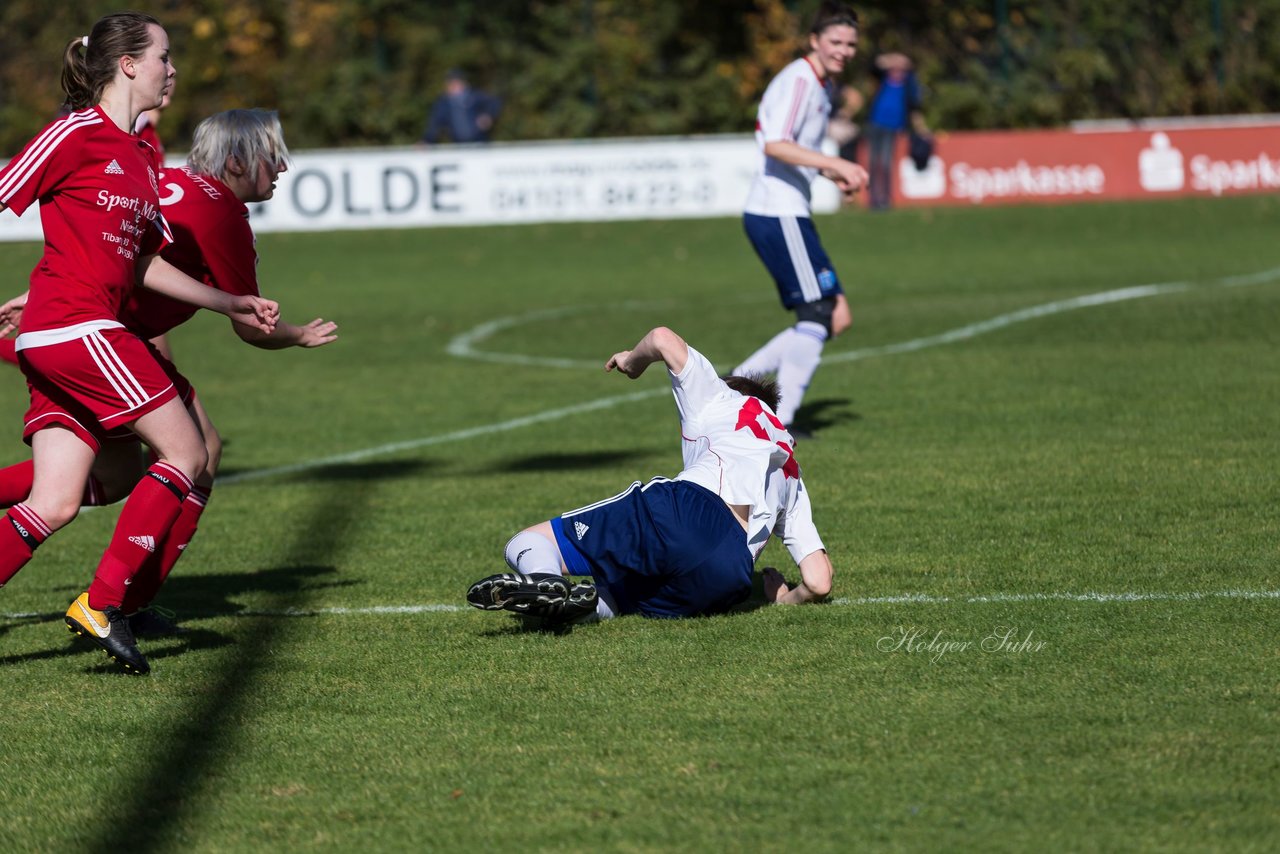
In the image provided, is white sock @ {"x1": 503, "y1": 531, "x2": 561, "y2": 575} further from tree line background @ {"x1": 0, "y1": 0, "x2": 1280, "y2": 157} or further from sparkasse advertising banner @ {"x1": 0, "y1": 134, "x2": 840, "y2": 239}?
tree line background @ {"x1": 0, "y1": 0, "x2": 1280, "y2": 157}

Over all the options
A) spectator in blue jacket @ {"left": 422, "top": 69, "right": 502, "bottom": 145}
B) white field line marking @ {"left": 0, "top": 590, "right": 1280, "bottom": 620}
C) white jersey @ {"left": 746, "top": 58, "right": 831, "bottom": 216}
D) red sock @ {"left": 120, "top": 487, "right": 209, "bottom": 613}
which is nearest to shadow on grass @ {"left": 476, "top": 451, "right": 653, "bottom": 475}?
white jersey @ {"left": 746, "top": 58, "right": 831, "bottom": 216}

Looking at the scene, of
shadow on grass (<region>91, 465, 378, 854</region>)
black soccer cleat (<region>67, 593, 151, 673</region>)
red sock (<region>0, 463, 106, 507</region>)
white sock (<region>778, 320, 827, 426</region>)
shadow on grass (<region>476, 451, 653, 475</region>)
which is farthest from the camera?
white sock (<region>778, 320, 827, 426</region>)

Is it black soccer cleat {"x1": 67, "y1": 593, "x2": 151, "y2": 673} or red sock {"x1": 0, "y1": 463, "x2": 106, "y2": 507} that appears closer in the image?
black soccer cleat {"x1": 67, "y1": 593, "x2": 151, "y2": 673}

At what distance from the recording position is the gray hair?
5328 millimetres

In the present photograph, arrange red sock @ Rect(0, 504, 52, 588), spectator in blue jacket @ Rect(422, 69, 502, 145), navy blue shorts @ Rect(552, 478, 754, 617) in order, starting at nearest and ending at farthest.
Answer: red sock @ Rect(0, 504, 52, 588)
navy blue shorts @ Rect(552, 478, 754, 617)
spectator in blue jacket @ Rect(422, 69, 502, 145)

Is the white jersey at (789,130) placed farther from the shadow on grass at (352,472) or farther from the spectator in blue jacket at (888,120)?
the spectator in blue jacket at (888,120)

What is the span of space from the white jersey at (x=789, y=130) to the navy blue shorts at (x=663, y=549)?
3991 millimetres

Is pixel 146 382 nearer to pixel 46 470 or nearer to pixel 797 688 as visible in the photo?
pixel 46 470

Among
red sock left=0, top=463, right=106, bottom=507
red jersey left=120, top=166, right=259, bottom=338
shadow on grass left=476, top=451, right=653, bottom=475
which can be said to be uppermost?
red jersey left=120, top=166, right=259, bottom=338

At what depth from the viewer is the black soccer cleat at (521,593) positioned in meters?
4.85

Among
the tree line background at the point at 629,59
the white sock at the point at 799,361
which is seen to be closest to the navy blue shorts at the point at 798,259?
the white sock at the point at 799,361

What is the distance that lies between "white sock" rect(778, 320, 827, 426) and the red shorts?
4.45 meters

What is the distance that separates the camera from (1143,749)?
3.88m

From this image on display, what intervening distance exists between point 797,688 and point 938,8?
98.5 ft
